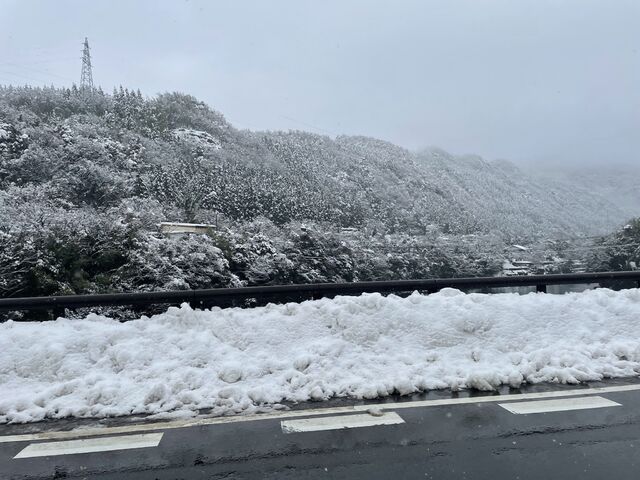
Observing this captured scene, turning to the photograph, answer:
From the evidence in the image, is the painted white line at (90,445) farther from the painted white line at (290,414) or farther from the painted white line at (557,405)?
the painted white line at (557,405)

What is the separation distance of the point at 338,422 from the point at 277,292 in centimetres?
345

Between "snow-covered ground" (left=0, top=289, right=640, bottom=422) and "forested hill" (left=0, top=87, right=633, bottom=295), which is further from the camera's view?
"forested hill" (left=0, top=87, right=633, bottom=295)

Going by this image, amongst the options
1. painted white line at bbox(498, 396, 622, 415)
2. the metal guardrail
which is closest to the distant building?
the metal guardrail

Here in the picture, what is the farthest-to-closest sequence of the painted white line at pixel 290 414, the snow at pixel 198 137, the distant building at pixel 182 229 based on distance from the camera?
the snow at pixel 198 137 → the distant building at pixel 182 229 → the painted white line at pixel 290 414

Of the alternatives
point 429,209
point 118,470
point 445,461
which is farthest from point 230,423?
point 429,209

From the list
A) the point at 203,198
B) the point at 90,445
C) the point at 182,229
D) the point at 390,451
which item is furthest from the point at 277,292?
the point at 203,198

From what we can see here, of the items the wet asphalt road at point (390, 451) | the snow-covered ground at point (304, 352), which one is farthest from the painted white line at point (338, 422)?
the snow-covered ground at point (304, 352)

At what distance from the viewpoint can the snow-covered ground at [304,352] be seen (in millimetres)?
5285

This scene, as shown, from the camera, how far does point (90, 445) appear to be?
426 centimetres

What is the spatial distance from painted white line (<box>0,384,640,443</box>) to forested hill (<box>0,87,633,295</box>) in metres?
13.9

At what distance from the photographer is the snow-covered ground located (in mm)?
5285

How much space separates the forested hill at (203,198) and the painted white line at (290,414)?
1391 cm

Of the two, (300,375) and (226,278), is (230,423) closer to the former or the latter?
(300,375)

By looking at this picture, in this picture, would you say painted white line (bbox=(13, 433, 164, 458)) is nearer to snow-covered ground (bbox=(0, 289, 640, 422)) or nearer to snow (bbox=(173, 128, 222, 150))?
snow-covered ground (bbox=(0, 289, 640, 422))
